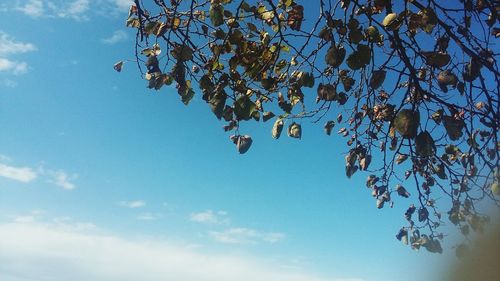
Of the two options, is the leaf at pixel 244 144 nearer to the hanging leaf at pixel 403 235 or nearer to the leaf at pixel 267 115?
the leaf at pixel 267 115

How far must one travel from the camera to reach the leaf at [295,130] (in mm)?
3684

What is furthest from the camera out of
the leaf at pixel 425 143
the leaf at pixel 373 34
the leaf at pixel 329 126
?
the leaf at pixel 329 126

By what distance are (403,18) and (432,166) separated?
2.04 m

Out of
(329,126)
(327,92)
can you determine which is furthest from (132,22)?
(329,126)

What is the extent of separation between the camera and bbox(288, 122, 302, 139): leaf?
3.68 metres

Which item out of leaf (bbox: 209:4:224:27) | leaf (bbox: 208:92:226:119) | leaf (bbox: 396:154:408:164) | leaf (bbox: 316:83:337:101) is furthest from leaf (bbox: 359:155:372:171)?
leaf (bbox: 209:4:224:27)

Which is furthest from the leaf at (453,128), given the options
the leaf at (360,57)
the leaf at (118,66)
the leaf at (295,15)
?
the leaf at (118,66)

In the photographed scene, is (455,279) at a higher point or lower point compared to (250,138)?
lower

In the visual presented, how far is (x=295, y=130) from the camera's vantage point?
3715 millimetres

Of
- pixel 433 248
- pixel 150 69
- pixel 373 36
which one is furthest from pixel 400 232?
pixel 150 69

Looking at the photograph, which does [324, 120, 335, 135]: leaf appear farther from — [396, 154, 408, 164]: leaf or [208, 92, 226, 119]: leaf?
[208, 92, 226, 119]: leaf

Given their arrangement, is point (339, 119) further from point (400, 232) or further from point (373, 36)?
point (373, 36)

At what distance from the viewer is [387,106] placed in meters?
4.18

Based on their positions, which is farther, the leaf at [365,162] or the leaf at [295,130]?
the leaf at [365,162]
